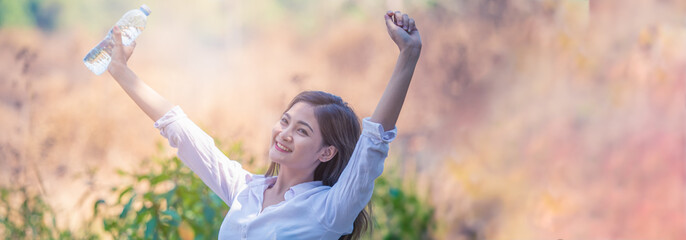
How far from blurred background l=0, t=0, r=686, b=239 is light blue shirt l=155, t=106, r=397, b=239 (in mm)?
1413

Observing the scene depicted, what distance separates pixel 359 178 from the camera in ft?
4.33

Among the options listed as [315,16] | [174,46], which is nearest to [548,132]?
[315,16]

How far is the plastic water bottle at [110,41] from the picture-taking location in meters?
1.70

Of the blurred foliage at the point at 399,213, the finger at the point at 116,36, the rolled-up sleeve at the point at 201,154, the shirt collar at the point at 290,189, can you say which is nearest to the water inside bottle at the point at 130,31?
the finger at the point at 116,36

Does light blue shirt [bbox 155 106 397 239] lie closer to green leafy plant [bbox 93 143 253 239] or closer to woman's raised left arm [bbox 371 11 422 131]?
woman's raised left arm [bbox 371 11 422 131]

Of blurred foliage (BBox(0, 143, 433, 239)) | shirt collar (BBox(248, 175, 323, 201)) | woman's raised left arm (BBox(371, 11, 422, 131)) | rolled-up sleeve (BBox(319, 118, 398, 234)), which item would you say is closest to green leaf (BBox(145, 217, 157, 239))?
blurred foliage (BBox(0, 143, 433, 239))

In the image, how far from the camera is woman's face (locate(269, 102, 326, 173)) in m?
1.47

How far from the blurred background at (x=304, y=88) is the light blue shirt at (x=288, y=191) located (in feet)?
4.63

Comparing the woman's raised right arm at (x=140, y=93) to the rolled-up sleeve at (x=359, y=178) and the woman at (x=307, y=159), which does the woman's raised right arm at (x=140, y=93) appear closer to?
the woman at (x=307, y=159)

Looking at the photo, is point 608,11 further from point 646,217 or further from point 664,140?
point 646,217

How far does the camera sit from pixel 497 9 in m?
3.13

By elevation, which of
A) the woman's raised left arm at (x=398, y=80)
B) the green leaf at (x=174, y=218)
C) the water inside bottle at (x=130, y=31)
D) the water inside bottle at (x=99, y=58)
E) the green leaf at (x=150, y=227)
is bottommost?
the woman's raised left arm at (x=398, y=80)

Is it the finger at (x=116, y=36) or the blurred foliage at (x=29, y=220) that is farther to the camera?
the blurred foliage at (x=29, y=220)

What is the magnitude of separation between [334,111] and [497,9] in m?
1.80
